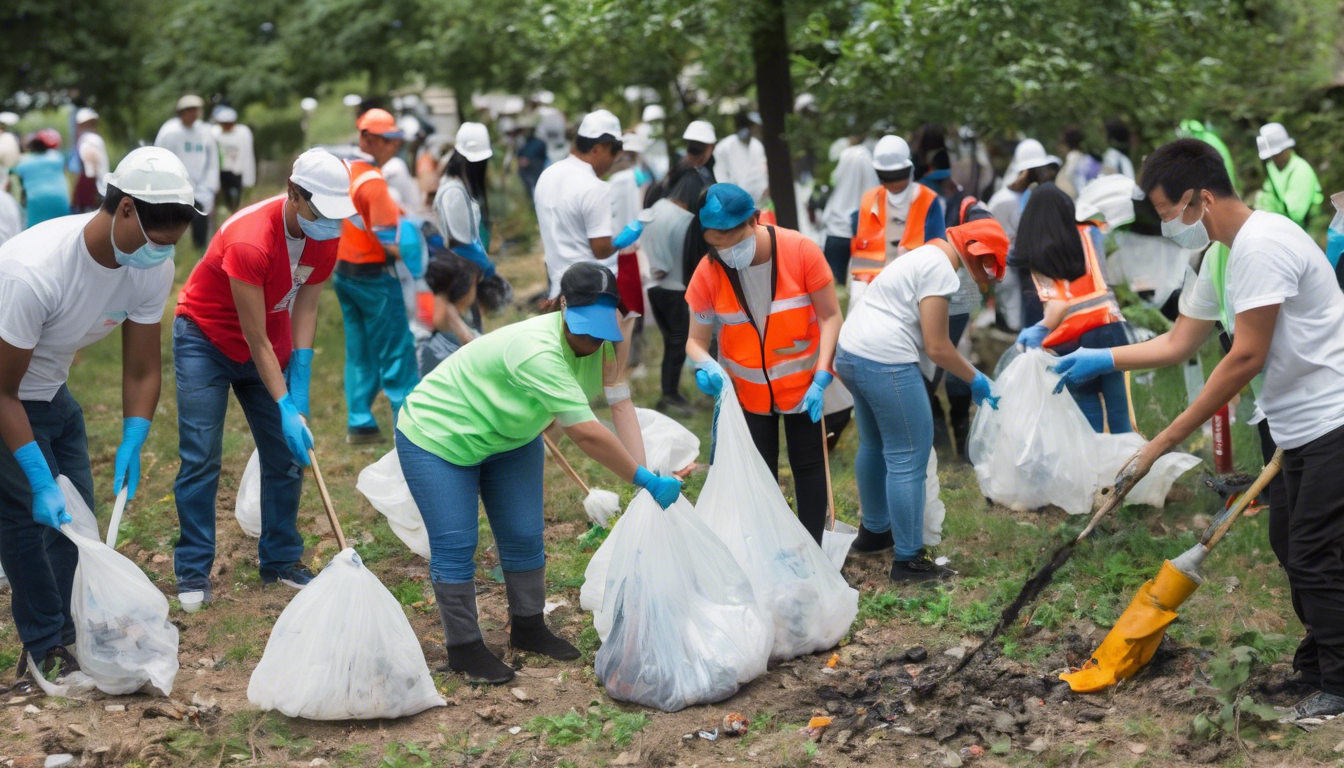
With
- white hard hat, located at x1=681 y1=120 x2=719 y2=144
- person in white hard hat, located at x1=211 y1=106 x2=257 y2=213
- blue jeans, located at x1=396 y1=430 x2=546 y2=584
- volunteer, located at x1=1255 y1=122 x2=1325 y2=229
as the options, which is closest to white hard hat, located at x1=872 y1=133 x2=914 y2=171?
white hard hat, located at x1=681 y1=120 x2=719 y2=144

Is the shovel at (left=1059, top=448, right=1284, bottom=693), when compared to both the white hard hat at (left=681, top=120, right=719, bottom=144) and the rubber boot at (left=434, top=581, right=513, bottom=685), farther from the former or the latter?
the white hard hat at (left=681, top=120, right=719, bottom=144)

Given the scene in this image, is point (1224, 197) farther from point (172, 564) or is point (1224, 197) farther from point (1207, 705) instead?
point (172, 564)

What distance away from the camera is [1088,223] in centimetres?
636

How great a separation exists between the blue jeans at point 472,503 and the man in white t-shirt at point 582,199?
99.0 inches

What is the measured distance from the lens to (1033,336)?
555cm

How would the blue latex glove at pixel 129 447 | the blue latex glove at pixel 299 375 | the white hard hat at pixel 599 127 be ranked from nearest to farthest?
the blue latex glove at pixel 129 447
the blue latex glove at pixel 299 375
the white hard hat at pixel 599 127

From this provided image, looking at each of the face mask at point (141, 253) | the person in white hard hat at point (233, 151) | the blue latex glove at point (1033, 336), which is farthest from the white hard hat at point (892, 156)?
the person in white hard hat at point (233, 151)

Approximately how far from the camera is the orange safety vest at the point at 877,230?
612 centimetres

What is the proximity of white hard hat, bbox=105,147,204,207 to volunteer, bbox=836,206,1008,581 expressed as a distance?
2.38 metres

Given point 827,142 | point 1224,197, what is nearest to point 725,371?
point 1224,197

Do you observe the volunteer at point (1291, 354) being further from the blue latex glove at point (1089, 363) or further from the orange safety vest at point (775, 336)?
the orange safety vest at point (775, 336)

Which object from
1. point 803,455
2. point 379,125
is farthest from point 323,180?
point 379,125

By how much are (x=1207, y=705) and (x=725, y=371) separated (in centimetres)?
196

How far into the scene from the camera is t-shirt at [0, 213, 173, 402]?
3.55m
